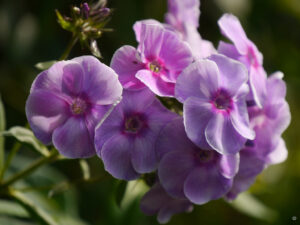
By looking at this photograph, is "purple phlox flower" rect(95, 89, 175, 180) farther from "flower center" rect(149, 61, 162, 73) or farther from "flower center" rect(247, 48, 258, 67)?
"flower center" rect(247, 48, 258, 67)

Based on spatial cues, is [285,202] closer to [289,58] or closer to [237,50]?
[289,58]

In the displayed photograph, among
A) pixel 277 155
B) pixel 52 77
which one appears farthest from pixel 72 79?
pixel 277 155

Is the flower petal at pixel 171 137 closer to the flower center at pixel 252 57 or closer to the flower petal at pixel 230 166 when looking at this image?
the flower petal at pixel 230 166

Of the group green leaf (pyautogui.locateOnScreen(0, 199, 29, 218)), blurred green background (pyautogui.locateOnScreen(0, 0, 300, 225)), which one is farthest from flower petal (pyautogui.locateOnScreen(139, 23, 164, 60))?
blurred green background (pyautogui.locateOnScreen(0, 0, 300, 225))

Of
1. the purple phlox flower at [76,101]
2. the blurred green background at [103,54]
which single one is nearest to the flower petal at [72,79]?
the purple phlox flower at [76,101]

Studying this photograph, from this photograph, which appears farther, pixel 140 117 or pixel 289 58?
pixel 289 58

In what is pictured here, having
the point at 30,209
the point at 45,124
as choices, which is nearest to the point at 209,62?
the point at 45,124

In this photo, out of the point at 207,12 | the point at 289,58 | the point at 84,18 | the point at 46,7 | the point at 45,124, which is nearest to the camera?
the point at 45,124
